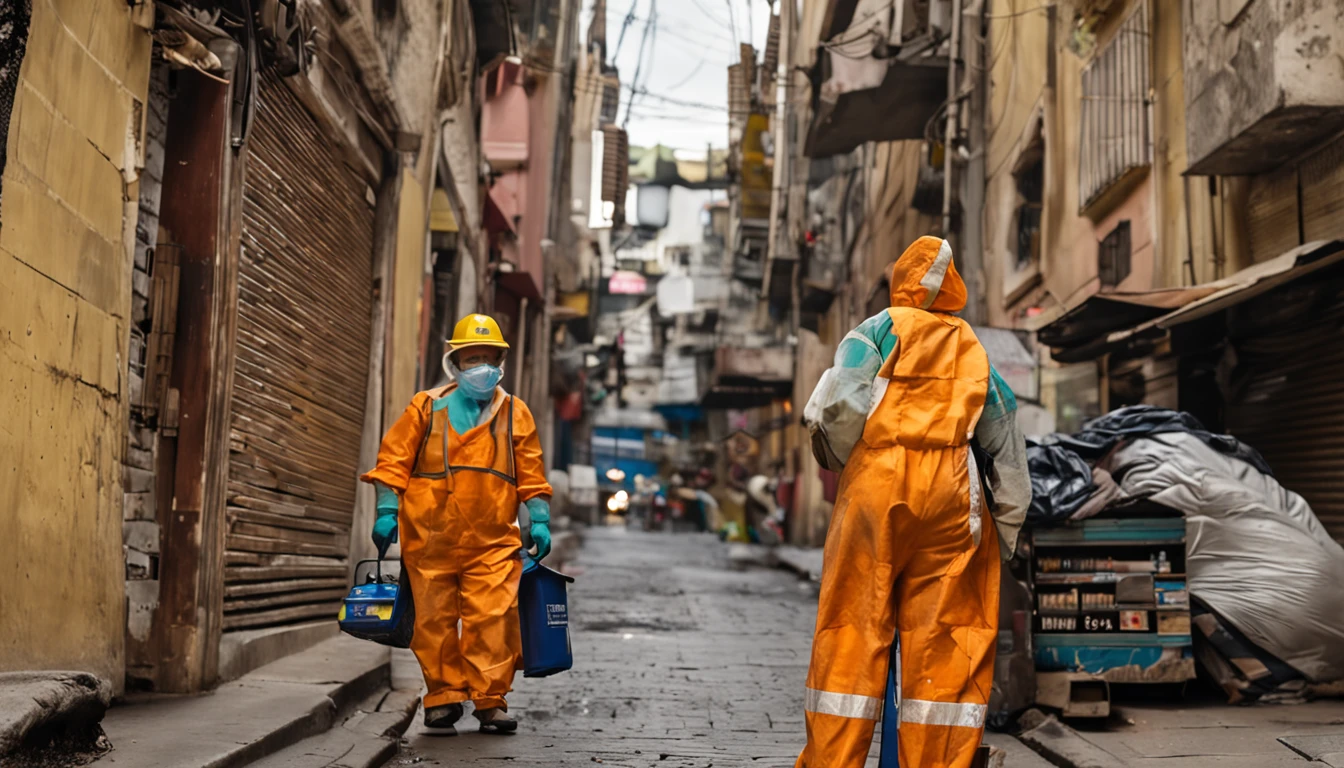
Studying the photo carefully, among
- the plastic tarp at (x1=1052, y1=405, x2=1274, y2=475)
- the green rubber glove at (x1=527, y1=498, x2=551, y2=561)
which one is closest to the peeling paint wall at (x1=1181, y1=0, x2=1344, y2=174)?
the plastic tarp at (x1=1052, y1=405, x2=1274, y2=475)

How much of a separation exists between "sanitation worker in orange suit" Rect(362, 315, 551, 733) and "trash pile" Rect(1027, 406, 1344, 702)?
8.06ft

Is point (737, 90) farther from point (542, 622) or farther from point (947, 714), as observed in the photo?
point (947, 714)

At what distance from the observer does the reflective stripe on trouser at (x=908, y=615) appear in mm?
4039

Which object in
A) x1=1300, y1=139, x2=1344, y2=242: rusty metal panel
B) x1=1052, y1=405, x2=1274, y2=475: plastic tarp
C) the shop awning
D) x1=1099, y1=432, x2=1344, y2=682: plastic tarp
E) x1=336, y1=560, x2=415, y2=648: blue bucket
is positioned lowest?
x1=336, y1=560, x2=415, y2=648: blue bucket

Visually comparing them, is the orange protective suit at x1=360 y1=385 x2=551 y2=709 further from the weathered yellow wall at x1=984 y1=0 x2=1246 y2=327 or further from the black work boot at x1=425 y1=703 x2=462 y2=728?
the weathered yellow wall at x1=984 y1=0 x2=1246 y2=327

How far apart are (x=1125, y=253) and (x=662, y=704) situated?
6.16m

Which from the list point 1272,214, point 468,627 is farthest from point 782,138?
point 468,627

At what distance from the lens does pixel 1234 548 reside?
6535 millimetres

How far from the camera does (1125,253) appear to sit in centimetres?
1086

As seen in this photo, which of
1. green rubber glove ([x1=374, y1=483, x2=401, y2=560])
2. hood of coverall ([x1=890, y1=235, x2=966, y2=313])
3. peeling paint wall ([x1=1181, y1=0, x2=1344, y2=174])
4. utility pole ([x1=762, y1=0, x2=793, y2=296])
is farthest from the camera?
utility pole ([x1=762, y1=0, x2=793, y2=296])

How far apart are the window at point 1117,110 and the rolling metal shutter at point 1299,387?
215 centimetres

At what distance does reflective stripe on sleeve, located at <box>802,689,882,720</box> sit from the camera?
4047mm

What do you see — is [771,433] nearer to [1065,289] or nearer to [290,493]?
[1065,289]

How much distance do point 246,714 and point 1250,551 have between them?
15.5ft
